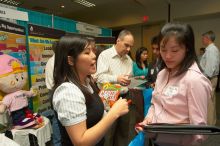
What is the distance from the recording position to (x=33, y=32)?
10.6 feet

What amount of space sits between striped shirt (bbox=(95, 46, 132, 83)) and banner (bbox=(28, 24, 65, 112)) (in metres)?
1.24

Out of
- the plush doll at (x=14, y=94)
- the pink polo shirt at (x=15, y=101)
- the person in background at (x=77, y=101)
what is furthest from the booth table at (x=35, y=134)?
the person in background at (x=77, y=101)

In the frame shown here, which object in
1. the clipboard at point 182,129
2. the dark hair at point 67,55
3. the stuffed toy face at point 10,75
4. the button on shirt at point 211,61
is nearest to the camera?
the clipboard at point 182,129

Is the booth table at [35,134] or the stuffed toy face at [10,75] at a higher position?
the stuffed toy face at [10,75]

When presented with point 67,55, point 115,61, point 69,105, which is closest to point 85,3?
point 115,61

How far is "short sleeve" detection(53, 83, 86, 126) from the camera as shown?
0.97m

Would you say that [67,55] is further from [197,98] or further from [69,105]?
[197,98]

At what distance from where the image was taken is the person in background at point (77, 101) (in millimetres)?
975

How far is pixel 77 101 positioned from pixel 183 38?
624mm

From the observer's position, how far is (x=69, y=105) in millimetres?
984

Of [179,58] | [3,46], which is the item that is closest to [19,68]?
[3,46]

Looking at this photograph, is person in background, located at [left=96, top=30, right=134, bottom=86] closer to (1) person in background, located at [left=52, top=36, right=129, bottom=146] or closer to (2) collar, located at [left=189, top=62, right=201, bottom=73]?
(1) person in background, located at [left=52, top=36, right=129, bottom=146]

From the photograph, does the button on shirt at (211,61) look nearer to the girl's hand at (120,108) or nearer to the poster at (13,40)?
the poster at (13,40)

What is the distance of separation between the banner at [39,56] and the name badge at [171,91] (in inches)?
101
